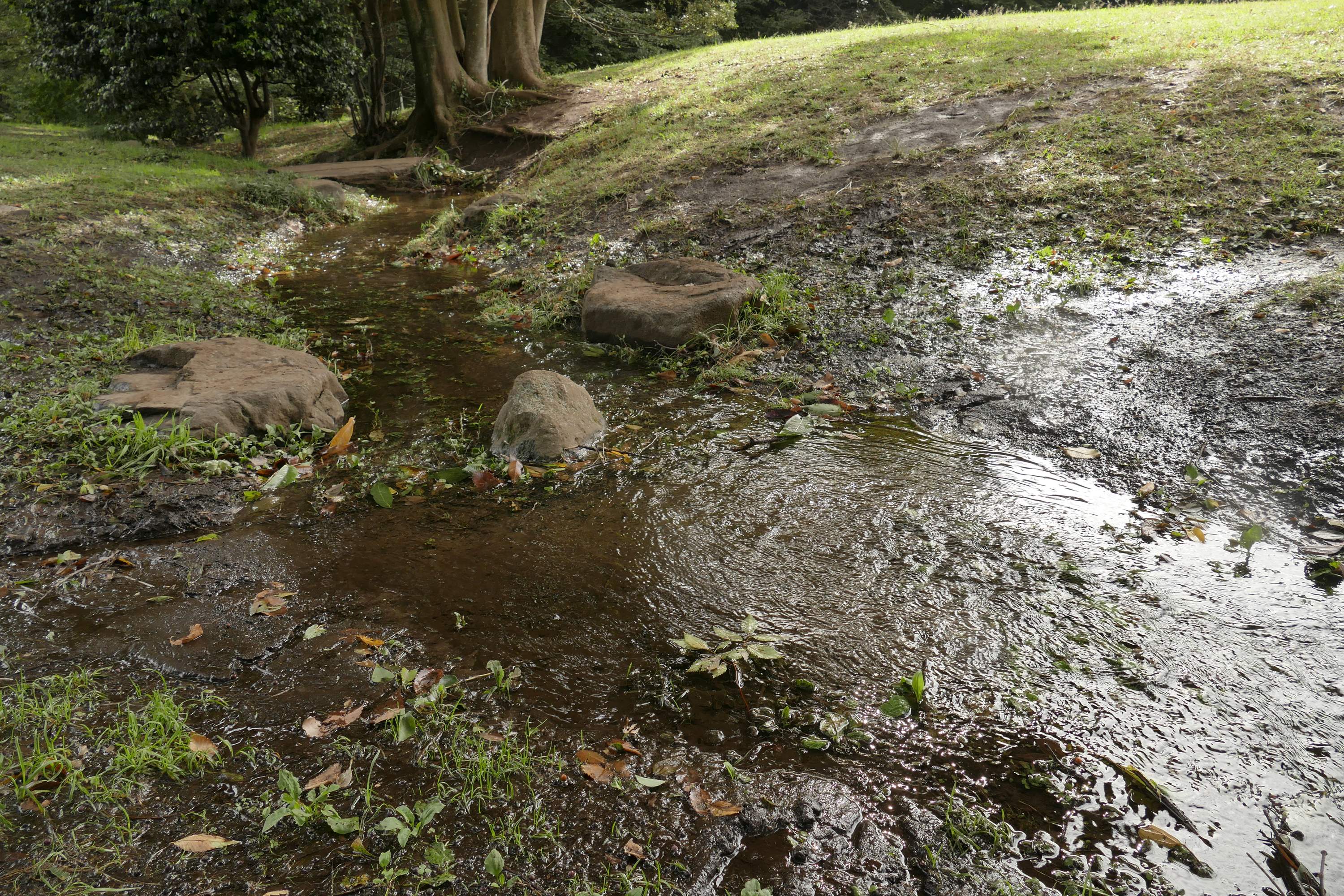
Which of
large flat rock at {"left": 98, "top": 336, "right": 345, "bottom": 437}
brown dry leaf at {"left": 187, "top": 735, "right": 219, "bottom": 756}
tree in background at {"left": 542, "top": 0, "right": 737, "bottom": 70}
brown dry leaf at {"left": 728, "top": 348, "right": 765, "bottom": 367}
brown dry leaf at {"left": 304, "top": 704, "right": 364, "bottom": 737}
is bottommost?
brown dry leaf at {"left": 304, "top": 704, "right": 364, "bottom": 737}

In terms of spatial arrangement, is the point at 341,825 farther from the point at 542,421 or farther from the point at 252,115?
the point at 252,115

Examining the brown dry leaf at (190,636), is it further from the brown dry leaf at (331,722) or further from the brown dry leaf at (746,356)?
the brown dry leaf at (746,356)

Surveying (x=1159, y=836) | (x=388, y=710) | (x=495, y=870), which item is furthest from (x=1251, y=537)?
(x=388, y=710)

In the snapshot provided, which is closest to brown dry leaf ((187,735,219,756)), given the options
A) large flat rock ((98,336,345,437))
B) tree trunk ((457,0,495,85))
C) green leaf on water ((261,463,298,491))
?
green leaf on water ((261,463,298,491))

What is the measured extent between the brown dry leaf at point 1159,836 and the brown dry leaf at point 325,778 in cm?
213

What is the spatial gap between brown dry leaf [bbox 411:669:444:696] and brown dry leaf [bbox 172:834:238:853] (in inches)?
24.9

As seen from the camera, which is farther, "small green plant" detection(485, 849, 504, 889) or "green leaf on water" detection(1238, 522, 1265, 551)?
"green leaf on water" detection(1238, 522, 1265, 551)

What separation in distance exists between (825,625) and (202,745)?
2004 mm

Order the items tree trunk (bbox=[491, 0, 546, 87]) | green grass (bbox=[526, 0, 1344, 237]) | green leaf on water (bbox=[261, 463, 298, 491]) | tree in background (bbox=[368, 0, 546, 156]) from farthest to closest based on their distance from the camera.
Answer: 1. tree trunk (bbox=[491, 0, 546, 87])
2. tree in background (bbox=[368, 0, 546, 156])
3. green grass (bbox=[526, 0, 1344, 237])
4. green leaf on water (bbox=[261, 463, 298, 491])

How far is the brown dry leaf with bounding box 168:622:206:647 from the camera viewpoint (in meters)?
2.64

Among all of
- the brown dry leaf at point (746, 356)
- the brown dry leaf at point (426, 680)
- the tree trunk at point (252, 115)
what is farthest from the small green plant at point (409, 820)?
the tree trunk at point (252, 115)

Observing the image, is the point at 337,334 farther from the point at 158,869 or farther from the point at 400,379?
the point at 158,869

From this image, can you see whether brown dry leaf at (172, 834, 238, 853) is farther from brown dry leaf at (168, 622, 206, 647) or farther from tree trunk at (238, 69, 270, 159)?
tree trunk at (238, 69, 270, 159)

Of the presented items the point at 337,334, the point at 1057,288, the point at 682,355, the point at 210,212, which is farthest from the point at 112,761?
the point at 210,212
